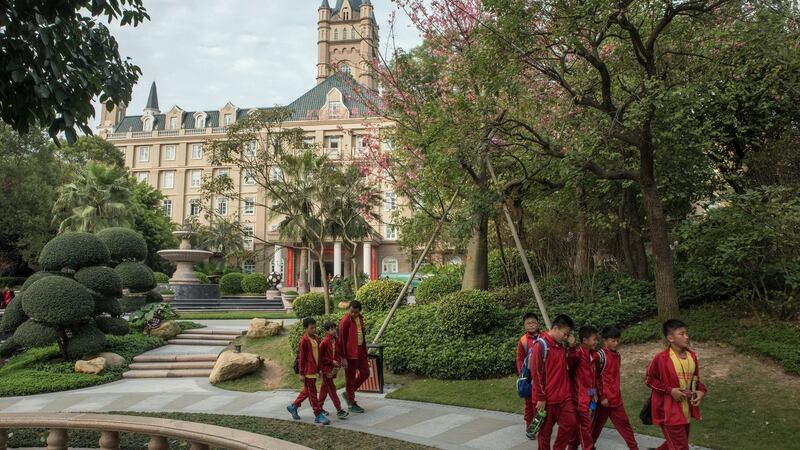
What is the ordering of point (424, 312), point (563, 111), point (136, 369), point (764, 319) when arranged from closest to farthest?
point (764, 319) → point (563, 111) → point (424, 312) → point (136, 369)

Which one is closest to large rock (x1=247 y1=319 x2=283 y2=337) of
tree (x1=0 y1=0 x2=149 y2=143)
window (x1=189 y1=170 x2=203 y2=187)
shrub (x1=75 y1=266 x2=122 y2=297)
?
shrub (x1=75 y1=266 x2=122 y2=297)

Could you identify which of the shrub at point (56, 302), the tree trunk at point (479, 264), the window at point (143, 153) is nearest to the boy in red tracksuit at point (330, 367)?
the tree trunk at point (479, 264)

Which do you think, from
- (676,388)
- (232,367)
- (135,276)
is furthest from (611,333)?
(135,276)

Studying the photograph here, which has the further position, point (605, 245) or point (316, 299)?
point (316, 299)

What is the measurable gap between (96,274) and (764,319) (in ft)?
46.0

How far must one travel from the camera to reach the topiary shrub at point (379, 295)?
614 inches

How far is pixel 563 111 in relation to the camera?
11.0 meters

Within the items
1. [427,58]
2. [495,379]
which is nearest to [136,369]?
[495,379]

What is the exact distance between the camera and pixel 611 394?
5.93m

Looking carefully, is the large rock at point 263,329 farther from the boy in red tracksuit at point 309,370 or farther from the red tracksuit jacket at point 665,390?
the red tracksuit jacket at point 665,390

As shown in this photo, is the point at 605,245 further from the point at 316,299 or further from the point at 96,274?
the point at 96,274

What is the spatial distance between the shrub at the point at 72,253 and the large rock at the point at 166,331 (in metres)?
2.66

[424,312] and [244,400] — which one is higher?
[424,312]

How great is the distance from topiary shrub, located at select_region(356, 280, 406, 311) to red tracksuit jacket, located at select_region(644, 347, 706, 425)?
10412mm
